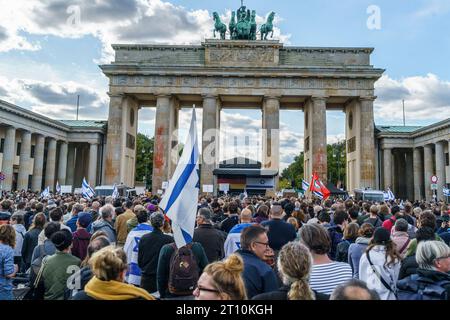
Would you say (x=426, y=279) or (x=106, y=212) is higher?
(x=106, y=212)

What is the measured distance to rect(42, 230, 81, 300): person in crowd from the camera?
15.4 ft

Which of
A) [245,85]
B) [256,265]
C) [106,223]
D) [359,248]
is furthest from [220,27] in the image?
[256,265]

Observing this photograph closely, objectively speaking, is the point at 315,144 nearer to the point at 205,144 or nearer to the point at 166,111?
the point at 205,144

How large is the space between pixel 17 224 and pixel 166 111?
130 feet

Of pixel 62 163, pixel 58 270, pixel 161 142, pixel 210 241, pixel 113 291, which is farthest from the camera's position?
pixel 62 163

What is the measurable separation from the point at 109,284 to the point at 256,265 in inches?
63.3

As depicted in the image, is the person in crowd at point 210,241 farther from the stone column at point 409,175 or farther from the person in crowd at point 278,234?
the stone column at point 409,175

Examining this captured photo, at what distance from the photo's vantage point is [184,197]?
5.75 m

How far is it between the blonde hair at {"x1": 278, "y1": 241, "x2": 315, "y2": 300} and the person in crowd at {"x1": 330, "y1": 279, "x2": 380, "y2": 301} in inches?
10.0

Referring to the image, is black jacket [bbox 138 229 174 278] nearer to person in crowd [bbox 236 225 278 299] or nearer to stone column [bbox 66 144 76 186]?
person in crowd [bbox 236 225 278 299]

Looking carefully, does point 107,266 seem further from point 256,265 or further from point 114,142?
point 114,142

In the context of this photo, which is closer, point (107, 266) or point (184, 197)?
point (107, 266)

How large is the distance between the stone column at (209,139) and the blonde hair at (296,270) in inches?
1646
